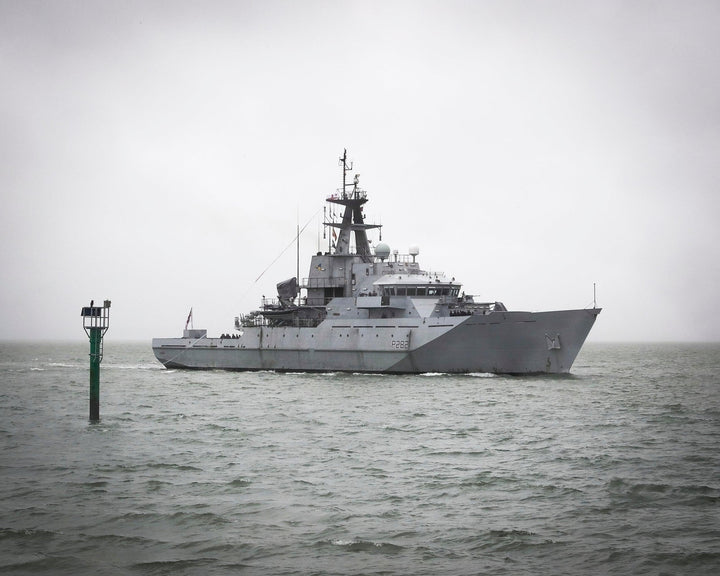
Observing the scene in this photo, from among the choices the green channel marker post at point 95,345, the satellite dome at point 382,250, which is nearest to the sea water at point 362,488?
the green channel marker post at point 95,345

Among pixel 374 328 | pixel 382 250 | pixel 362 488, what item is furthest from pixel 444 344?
pixel 362 488

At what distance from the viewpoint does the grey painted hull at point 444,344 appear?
37156 millimetres


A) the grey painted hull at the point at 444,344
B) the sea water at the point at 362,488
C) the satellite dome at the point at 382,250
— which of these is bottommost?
the sea water at the point at 362,488

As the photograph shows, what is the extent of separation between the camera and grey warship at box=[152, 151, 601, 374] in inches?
1481

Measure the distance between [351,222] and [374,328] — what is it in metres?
9.79

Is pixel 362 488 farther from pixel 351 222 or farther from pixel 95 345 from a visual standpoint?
pixel 351 222

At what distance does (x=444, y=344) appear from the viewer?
38062 mm

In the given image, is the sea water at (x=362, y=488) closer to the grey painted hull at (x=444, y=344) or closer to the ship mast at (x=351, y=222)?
the grey painted hull at (x=444, y=344)

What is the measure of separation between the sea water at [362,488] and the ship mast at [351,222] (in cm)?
1926

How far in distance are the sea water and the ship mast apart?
19.3 meters

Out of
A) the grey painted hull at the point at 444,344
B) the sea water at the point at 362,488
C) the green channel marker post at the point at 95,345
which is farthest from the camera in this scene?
the grey painted hull at the point at 444,344

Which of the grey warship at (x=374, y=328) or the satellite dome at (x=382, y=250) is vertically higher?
the satellite dome at (x=382, y=250)

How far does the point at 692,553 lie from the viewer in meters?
10.9

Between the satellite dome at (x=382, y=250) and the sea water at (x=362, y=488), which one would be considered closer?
the sea water at (x=362, y=488)
